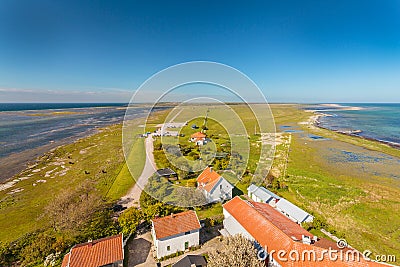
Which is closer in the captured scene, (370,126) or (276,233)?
(276,233)

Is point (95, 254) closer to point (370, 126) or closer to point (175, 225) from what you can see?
point (175, 225)

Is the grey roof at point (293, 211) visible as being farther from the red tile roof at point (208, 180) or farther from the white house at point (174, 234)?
the white house at point (174, 234)

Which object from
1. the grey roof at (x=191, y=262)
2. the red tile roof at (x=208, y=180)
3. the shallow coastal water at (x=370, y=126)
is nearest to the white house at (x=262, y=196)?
the red tile roof at (x=208, y=180)

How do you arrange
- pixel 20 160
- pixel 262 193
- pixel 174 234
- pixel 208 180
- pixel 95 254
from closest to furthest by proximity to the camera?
pixel 95 254, pixel 174 234, pixel 262 193, pixel 208 180, pixel 20 160

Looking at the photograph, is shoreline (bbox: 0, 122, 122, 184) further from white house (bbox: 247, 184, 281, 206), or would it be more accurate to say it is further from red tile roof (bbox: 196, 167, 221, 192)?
white house (bbox: 247, 184, 281, 206)

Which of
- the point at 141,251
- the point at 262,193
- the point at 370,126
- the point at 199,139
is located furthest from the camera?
the point at 370,126

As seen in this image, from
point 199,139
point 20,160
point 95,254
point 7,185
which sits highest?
point 199,139

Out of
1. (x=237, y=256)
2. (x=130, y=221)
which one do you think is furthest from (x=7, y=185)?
(x=237, y=256)

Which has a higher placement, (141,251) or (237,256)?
(237,256)
